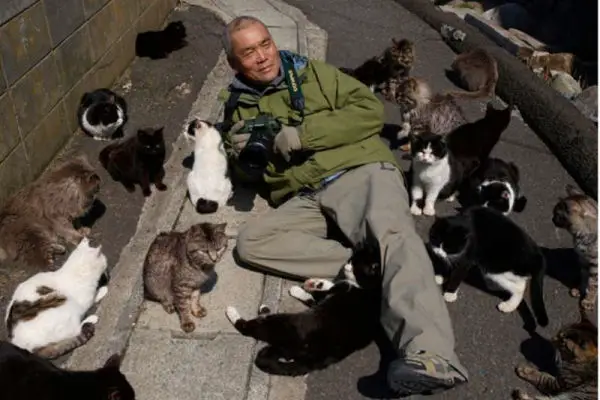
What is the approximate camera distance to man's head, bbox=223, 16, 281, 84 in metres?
4.02

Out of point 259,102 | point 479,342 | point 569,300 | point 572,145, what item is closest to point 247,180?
point 259,102

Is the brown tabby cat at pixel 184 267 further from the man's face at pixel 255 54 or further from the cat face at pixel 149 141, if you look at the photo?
the cat face at pixel 149 141

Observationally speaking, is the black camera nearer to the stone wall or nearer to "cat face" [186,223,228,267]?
"cat face" [186,223,228,267]

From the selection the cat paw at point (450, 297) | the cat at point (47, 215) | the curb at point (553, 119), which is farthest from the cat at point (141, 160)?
the curb at point (553, 119)

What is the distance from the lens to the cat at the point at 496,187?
181 inches

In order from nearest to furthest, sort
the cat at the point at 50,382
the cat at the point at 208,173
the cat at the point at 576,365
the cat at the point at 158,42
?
the cat at the point at 50,382 → the cat at the point at 576,365 → the cat at the point at 208,173 → the cat at the point at 158,42

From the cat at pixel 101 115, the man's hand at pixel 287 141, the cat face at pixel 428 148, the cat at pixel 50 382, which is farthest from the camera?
the cat at pixel 101 115

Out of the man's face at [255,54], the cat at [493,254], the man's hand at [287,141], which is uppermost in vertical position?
the man's face at [255,54]

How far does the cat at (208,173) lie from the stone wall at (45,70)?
1.41 meters

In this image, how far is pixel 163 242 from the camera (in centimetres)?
365

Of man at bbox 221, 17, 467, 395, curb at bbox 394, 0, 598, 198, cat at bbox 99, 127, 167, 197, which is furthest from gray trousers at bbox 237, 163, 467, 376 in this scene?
curb at bbox 394, 0, 598, 198

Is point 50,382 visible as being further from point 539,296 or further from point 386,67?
point 386,67

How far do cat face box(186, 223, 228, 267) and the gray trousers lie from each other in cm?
58

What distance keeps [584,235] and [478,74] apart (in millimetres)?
3612
